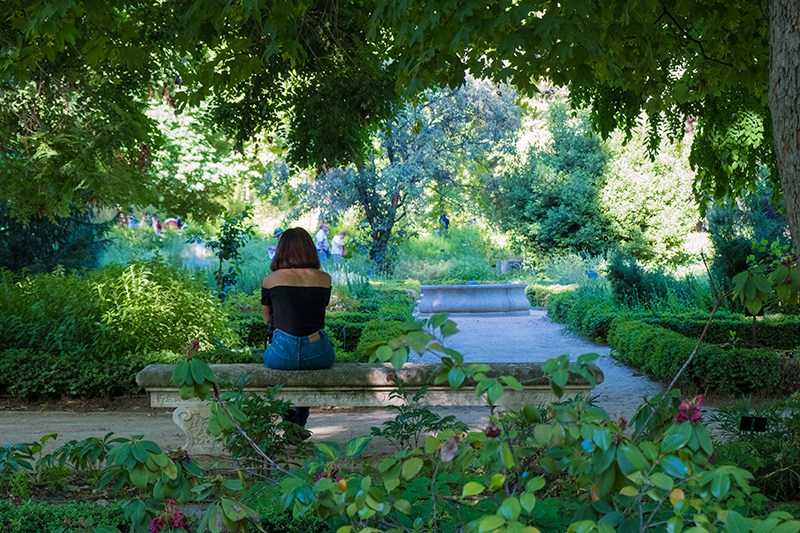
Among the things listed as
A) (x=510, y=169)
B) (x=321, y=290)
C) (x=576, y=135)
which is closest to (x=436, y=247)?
(x=510, y=169)

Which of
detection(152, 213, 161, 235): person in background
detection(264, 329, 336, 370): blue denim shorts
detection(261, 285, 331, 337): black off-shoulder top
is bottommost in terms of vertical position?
detection(264, 329, 336, 370): blue denim shorts

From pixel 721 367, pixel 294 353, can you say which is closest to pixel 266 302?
pixel 294 353

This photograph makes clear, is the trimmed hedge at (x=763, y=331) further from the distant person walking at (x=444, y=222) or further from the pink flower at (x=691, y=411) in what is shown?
the distant person walking at (x=444, y=222)

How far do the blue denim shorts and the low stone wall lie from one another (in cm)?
980

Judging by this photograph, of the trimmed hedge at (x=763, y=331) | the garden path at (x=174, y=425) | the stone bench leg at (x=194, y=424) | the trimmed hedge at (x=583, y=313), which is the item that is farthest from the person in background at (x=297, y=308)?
the trimmed hedge at (x=583, y=313)

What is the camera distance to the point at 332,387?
442 cm

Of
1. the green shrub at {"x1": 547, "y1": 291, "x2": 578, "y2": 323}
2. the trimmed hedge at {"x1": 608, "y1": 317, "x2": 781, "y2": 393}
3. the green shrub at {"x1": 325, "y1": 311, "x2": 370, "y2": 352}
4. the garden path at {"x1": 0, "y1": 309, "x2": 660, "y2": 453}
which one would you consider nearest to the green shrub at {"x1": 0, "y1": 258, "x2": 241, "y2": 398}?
the garden path at {"x1": 0, "y1": 309, "x2": 660, "y2": 453}

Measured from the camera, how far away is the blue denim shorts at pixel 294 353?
4453mm

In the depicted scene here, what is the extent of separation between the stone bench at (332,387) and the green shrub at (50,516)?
4.25 feet

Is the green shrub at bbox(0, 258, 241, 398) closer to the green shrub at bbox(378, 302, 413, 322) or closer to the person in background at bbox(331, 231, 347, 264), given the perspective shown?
the green shrub at bbox(378, 302, 413, 322)

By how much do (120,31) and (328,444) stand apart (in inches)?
150

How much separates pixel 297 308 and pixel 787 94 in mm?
3070

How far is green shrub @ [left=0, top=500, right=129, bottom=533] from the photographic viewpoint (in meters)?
2.83

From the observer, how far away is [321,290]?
4.54 m
